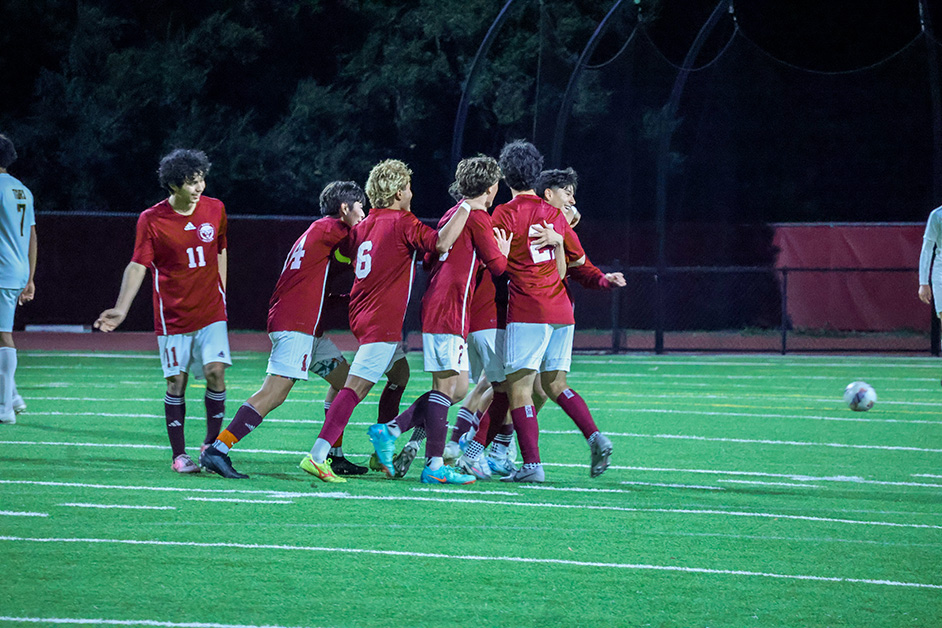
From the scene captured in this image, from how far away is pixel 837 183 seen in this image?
107ft

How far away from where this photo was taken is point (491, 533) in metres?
6.40

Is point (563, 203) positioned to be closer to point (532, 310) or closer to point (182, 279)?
point (532, 310)

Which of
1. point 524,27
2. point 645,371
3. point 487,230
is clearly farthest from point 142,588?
point 524,27

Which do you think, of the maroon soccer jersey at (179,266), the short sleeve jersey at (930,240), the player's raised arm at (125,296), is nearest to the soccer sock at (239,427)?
the maroon soccer jersey at (179,266)

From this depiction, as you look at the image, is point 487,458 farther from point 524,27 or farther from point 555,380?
point 524,27

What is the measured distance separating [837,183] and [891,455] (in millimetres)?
24071

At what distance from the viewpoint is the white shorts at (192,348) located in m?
8.13

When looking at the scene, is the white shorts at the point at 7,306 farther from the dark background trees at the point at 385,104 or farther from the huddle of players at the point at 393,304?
the dark background trees at the point at 385,104

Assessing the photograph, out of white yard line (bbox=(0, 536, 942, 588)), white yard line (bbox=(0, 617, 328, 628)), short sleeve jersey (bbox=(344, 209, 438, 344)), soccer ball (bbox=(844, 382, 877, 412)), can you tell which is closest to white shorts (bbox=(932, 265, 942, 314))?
soccer ball (bbox=(844, 382, 877, 412))

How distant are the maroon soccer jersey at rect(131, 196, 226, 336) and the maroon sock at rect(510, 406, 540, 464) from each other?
77.8 inches

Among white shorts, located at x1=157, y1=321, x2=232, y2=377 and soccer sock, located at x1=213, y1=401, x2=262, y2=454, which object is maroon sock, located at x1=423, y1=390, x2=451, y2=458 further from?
white shorts, located at x1=157, y1=321, x2=232, y2=377

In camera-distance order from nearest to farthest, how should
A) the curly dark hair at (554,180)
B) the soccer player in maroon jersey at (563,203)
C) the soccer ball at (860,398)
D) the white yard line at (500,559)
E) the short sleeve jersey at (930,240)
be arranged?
the white yard line at (500,559) → the soccer player in maroon jersey at (563,203) → the curly dark hair at (554,180) → the soccer ball at (860,398) → the short sleeve jersey at (930,240)

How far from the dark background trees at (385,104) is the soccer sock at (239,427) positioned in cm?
1604

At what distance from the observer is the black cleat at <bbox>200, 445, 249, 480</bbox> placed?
26.0ft
